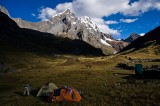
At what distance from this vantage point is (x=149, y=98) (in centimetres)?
2944

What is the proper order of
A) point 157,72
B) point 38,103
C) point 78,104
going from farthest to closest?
point 157,72 → point 38,103 → point 78,104


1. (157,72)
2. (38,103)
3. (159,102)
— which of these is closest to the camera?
(159,102)

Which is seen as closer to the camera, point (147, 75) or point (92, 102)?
point (92, 102)

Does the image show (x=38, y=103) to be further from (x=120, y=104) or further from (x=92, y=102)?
(x=120, y=104)

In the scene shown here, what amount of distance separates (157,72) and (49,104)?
3360cm

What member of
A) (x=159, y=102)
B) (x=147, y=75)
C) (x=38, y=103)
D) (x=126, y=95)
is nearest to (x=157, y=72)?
(x=147, y=75)

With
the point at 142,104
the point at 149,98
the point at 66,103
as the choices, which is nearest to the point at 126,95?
the point at 149,98

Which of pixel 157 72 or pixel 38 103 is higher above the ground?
pixel 157 72

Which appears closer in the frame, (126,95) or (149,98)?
(149,98)

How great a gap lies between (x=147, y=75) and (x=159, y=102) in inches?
1300

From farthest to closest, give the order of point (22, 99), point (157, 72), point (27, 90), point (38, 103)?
point (157, 72), point (27, 90), point (22, 99), point (38, 103)

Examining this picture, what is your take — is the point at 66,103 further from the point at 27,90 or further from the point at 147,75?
the point at 147,75

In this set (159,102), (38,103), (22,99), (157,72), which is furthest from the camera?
(157,72)

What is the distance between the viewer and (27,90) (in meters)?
39.1
